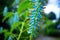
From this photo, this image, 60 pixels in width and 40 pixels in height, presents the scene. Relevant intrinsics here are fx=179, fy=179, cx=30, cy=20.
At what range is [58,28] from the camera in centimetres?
154

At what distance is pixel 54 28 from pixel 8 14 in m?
0.98

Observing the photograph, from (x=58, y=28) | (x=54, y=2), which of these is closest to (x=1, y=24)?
(x=54, y=2)

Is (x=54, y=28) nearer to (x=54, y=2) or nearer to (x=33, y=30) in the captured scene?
(x=54, y=2)

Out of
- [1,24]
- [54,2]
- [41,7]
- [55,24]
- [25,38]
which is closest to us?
[41,7]

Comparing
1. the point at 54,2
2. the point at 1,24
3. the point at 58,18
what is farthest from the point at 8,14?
the point at 58,18

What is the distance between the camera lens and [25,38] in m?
0.54

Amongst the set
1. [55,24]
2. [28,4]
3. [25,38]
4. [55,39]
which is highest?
[28,4]

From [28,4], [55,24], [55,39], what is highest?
[28,4]

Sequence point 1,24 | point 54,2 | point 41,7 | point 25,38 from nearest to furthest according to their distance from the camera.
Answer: point 41,7 → point 25,38 → point 1,24 → point 54,2

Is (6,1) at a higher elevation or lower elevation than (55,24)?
higher

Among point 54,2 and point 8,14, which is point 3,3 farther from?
point 54,2

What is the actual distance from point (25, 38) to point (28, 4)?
0.11 m

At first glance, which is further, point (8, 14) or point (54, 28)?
point (54, 28)

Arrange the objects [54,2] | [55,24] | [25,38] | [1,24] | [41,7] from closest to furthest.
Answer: [41,7] → [25,38] → [1,24] → [54,2] → [55,24]
